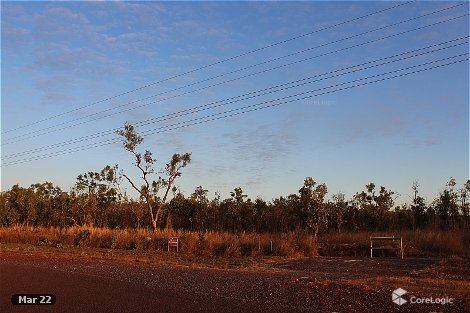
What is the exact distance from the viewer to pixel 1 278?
14984mm

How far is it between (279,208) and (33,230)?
74.4 ft

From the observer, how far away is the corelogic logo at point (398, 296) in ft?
33.0

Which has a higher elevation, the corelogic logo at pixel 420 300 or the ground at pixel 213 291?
the corelogic logo at pixel 420 300

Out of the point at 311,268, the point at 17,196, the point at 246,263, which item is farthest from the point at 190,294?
the point at 17,196

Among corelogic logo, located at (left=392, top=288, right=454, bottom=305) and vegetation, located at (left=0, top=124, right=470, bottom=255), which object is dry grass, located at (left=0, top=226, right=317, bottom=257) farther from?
corelogic logo, located at (left=392, top=288, right=454, bottom=305)

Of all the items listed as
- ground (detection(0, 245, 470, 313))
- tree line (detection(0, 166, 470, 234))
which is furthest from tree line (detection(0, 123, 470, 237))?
ground (detection(0, 245, 470, 313))

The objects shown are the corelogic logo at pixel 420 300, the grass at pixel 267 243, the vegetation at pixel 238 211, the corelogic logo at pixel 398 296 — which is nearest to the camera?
the corelogic logo at pixel 420 300

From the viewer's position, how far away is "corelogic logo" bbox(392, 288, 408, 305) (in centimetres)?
1007

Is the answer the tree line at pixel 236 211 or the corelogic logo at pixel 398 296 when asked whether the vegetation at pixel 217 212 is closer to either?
the tree line at pixel 236 211

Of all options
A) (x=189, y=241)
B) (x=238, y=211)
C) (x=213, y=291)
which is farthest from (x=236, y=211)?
(x=213, y=291)
